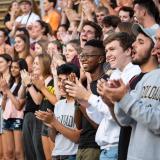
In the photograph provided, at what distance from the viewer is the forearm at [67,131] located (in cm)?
732

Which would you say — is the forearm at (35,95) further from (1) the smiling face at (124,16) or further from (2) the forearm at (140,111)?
(2) the forearm at (140,111)

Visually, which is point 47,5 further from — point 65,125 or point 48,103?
point 65,125

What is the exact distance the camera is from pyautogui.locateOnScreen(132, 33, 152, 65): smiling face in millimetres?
5543

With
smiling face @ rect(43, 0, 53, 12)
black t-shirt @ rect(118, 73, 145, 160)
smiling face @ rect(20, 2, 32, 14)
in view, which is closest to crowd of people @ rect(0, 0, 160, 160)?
black t-shirt @ rect(118, 73, 145, 160)

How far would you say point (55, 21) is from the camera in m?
13.9

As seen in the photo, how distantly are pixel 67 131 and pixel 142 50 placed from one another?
210 cm

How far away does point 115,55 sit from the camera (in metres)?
6.42

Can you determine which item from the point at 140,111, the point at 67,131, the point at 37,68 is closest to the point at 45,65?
the point at 37,68

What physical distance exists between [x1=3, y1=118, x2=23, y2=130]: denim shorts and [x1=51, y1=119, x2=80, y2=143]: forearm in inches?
105

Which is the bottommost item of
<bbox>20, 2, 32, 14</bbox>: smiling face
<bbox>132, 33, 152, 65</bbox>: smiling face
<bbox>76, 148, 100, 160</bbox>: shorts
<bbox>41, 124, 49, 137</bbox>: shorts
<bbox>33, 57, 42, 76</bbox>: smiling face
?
<bbox>41, 124, 49, 137</bbox>: shorts

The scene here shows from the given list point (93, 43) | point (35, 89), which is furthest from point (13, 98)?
point (93, 43)

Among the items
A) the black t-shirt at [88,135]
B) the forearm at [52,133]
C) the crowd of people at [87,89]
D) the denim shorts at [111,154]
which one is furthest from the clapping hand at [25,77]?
the denim shorts at [111,154]

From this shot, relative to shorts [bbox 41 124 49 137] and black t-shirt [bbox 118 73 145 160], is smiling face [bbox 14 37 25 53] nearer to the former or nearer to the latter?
shorts [bbox 41 124 49 137]

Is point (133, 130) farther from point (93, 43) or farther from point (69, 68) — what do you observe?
point (69, 68)
